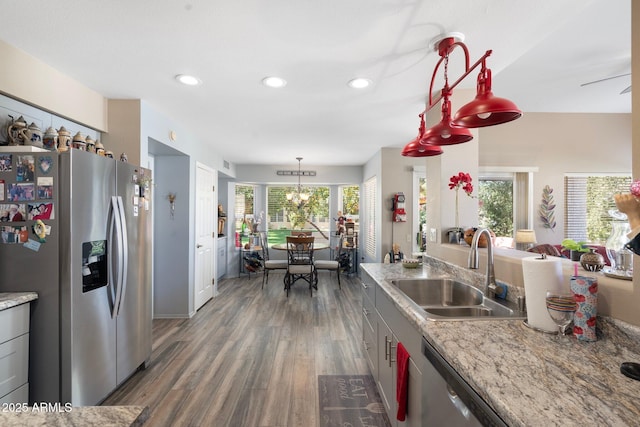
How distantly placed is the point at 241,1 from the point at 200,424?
247 centimetres

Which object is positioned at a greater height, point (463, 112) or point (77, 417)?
point (463, 112)

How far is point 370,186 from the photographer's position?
19.3ft

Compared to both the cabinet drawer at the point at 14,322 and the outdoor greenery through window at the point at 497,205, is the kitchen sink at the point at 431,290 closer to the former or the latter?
the cabinet drawer at the point at 14,322

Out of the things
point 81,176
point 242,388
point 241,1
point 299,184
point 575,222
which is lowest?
point 242,388

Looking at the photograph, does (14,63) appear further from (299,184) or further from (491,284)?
(299,184)

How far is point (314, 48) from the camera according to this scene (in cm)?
192

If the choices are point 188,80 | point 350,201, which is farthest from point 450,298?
point 350,201

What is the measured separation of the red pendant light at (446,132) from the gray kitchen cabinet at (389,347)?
3.14 feet

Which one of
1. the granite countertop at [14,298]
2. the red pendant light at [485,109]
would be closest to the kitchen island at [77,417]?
the granite countertop at [14,298]

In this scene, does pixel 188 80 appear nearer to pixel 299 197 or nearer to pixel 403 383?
pixel 403 383

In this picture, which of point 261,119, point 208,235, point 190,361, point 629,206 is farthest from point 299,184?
point 629,206

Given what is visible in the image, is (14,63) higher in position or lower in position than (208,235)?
higher

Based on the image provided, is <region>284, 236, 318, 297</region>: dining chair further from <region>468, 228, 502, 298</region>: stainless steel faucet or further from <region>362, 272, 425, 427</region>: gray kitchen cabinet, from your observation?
<region>468, 228, 502, 298</region>: stainless steel faucet

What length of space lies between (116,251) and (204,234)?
2.29m
